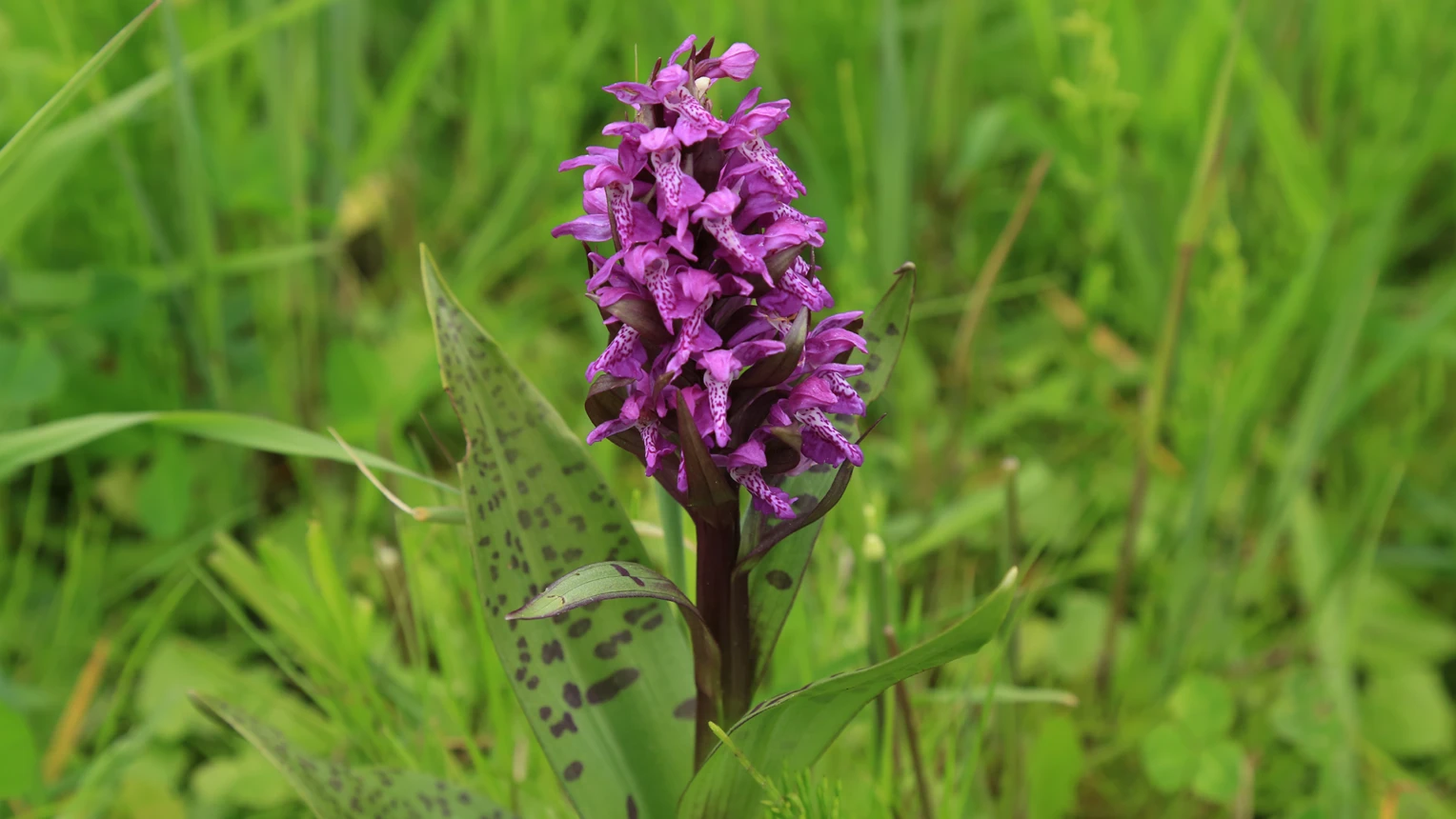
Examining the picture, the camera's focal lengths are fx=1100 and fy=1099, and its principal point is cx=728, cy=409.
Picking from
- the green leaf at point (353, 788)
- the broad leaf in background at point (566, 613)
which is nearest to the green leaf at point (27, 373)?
the green leaf at point (353, 788)

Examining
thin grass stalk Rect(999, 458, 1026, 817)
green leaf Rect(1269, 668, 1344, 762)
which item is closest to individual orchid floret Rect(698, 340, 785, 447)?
thin grass stalk Rect(999, 458, 1026, 817)

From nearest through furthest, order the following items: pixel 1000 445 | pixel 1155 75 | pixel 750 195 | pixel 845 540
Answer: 1. pixel 750 195
2. pixel 845 540
3. pixel 1000 445
4. pixel 1155 75

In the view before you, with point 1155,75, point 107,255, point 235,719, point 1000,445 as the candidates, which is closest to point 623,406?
point 235,719

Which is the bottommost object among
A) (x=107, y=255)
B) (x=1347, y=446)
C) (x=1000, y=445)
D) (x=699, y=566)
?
(x=1347, y=446)

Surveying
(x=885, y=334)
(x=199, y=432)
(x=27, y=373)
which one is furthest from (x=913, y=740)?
(x=27, y=373)

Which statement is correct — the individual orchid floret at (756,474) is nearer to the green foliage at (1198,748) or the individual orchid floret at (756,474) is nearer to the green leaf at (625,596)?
the green leaf at (625,596)

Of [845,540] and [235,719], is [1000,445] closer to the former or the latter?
[845,540]
